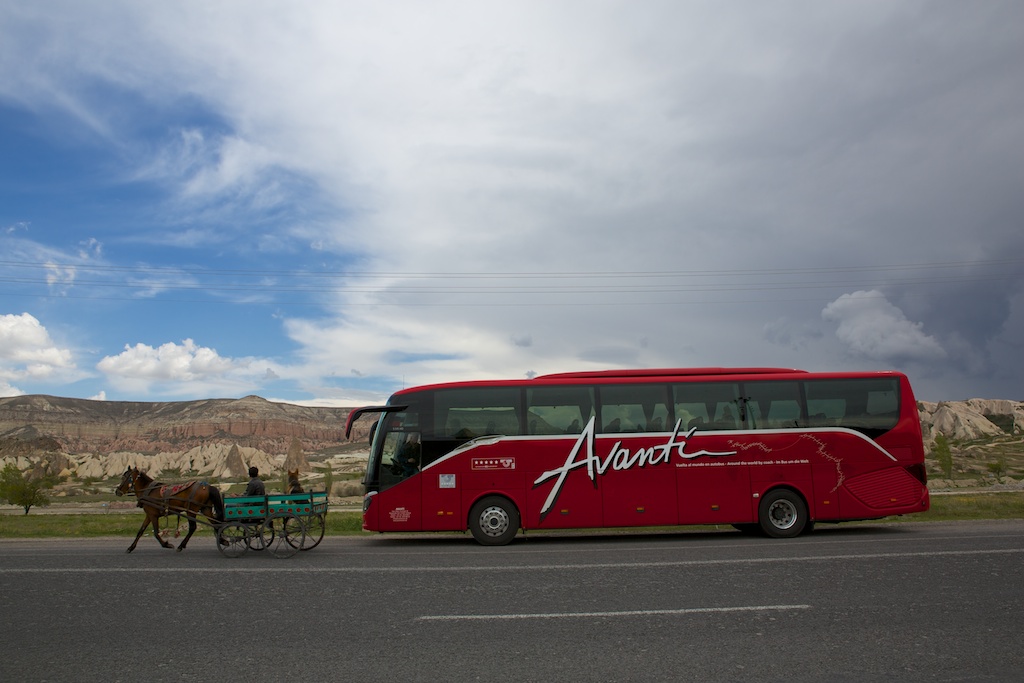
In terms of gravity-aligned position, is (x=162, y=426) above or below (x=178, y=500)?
above

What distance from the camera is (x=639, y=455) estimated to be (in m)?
17.2

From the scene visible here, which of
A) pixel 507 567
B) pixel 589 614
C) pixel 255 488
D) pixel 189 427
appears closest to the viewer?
pixel 589 614

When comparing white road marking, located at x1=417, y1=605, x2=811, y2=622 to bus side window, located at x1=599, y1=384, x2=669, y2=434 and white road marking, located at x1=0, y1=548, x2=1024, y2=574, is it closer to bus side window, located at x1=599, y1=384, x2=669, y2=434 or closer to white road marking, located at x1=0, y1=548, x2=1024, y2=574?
white road marking, located at x1=0, y1=548, x2=1024, y2=574

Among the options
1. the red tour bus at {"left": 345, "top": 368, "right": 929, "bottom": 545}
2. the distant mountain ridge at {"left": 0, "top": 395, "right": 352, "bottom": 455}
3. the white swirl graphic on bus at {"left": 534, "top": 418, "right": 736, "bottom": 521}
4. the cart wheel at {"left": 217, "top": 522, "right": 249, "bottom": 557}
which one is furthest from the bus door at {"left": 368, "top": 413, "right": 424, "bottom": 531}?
the distant mountain ridge at {"left": 0, "top": 395, "right": 352, "bottom": 455}

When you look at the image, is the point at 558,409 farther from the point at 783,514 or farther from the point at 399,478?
the point at 783,514

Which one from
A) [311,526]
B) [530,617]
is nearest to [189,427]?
[311,526]

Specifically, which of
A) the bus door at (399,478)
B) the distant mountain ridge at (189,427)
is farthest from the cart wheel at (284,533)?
the distant mountain ridge at (189,427)

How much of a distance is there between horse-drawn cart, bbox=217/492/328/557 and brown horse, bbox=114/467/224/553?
25.7 inches

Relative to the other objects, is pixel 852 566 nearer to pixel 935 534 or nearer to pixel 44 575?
pixel 935 534

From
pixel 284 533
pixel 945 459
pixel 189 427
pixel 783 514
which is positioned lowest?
pixel 783 514

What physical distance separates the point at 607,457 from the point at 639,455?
738 millimetres

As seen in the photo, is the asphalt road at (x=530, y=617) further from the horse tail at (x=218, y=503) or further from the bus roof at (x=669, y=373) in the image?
the bus roof at (x=669, y=373)

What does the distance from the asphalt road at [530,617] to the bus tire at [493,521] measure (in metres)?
3.09

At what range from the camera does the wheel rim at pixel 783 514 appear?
56.7ft
